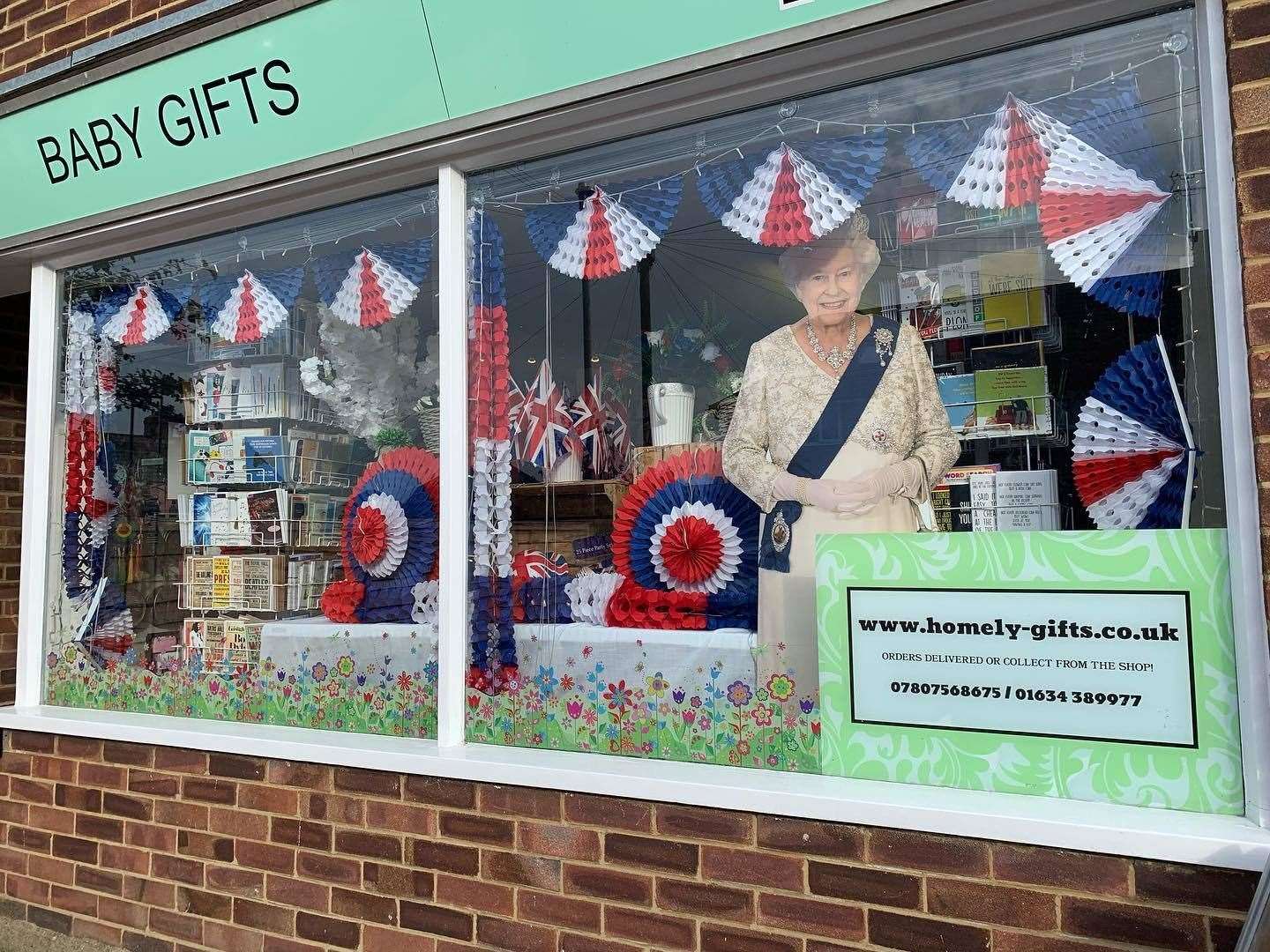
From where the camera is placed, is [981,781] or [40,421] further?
[40,421]

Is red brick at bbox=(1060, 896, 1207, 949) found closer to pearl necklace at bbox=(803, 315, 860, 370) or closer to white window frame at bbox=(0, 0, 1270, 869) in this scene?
white window frame at bbox=(0, 0, 1270, 869)

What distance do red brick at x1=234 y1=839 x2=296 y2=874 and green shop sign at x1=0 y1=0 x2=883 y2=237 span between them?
7.92 feet

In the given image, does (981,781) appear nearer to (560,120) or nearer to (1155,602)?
(1155,602)

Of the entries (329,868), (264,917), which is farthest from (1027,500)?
(264,917)

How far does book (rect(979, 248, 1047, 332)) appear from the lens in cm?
257

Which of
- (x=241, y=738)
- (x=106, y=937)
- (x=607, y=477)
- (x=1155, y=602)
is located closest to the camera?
(x=1155, y=602)

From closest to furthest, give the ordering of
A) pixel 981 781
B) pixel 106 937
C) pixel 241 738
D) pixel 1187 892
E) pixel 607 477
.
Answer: pixel 1187 892 < pixel 981 781 < pixel 607 477 < pixel 241 738 < pixel 106 937

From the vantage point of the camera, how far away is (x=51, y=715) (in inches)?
161

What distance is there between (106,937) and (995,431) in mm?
3776

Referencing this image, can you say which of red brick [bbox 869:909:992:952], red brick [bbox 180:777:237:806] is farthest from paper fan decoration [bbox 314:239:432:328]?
red brick [bbox 869:909:992:952]

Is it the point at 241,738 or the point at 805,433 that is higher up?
the point at 805,433

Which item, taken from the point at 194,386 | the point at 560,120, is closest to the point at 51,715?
the point at 194,386

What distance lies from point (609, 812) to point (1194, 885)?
147cm

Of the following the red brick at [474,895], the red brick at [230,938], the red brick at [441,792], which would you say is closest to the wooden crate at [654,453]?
the red brick at [441,792]
